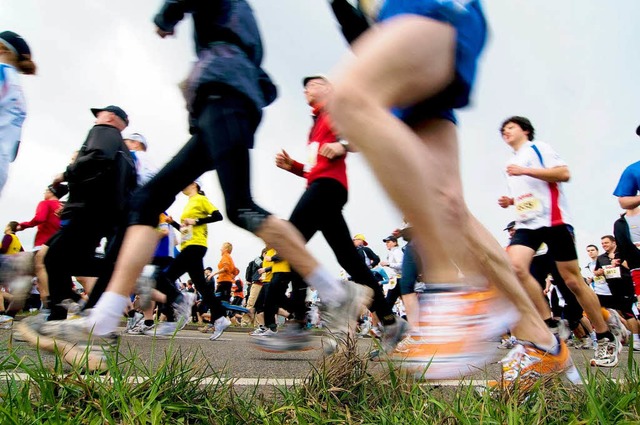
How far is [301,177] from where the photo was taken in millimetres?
4004

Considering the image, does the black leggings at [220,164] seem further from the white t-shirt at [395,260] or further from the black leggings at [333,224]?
the white t-shirt at [395,260]

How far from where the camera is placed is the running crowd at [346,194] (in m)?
1.53

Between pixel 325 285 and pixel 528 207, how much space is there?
9.93 feet

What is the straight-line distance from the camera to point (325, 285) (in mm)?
2611

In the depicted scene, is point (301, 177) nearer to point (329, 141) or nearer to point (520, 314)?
point (329, 141)

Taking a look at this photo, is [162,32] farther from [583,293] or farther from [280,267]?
[583,293]

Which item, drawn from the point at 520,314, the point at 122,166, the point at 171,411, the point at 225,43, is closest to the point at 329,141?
the point at 225,43

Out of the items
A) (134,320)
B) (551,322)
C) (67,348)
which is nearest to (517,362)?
(67,348)

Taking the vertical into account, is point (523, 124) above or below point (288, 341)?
above

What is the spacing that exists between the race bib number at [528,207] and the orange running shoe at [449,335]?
3.50 m

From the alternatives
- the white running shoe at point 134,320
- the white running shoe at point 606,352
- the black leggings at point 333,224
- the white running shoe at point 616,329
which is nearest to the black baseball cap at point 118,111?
the black leggings at point 333,224

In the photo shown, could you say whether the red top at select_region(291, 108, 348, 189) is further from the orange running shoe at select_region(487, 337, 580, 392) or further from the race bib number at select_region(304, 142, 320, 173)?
the orange running shoe at select_region(487, 337, 580, 392)

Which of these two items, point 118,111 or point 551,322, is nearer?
point 118,111

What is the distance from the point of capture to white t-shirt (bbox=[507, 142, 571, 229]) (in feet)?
15.8
